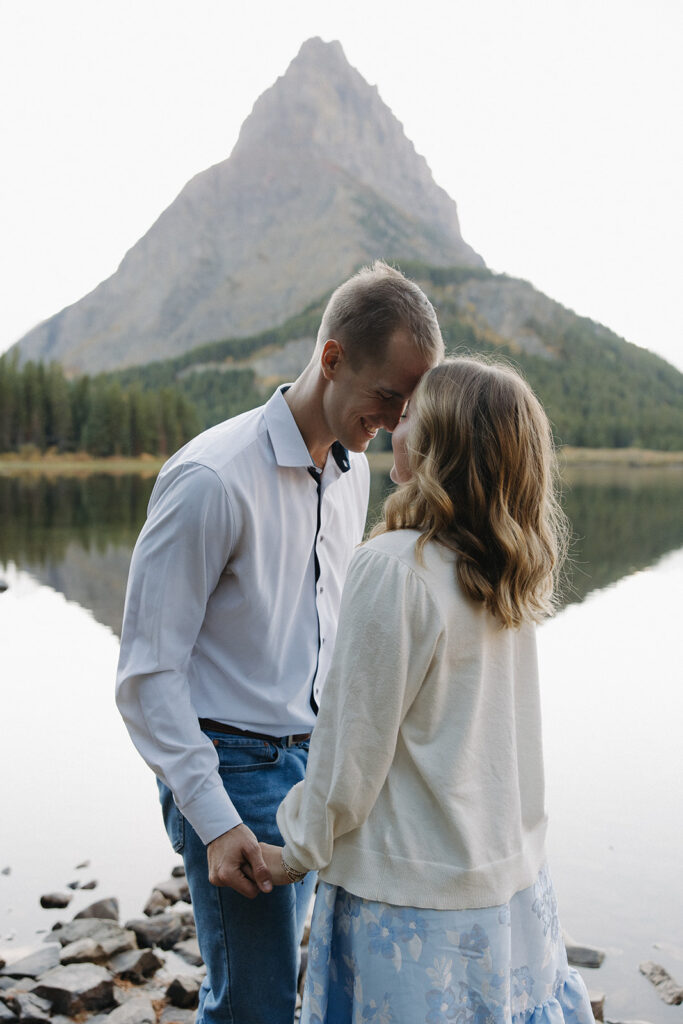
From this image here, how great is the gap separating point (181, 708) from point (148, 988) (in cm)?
272

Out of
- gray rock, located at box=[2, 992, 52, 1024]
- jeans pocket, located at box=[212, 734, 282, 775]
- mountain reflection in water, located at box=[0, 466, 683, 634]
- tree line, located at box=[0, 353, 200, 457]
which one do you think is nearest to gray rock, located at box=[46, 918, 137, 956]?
gray rock, located at box=[2, 992, 52, 1024]

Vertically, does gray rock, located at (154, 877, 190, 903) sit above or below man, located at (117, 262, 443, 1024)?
below

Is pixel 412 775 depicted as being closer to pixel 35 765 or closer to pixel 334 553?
pixel 334 553

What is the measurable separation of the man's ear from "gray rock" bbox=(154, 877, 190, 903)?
13.1 ft

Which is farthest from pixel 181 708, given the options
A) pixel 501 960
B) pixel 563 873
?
pixel 563 873

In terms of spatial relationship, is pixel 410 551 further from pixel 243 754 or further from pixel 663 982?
pixel 663 982

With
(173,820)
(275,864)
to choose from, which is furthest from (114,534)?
(275,864)

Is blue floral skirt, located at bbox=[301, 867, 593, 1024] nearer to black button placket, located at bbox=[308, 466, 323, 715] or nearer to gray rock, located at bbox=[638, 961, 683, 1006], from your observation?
black button placket, located at bbox=[308, 466, 323, 715]

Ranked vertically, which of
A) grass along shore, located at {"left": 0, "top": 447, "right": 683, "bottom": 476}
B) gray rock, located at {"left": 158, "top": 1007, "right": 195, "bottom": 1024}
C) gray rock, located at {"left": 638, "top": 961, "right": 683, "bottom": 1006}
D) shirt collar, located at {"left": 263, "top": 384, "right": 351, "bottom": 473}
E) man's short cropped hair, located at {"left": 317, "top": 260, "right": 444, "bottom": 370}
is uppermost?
man's short cropped hair, located at {"left": 317, "top": 260, "right": 444, "bottom": 370}

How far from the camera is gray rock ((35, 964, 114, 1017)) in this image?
13.2 ft

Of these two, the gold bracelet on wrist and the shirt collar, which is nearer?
the gold bracelet on wrist

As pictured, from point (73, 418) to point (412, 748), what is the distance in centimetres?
8117

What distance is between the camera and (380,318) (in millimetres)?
2766

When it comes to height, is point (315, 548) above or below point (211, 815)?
above
